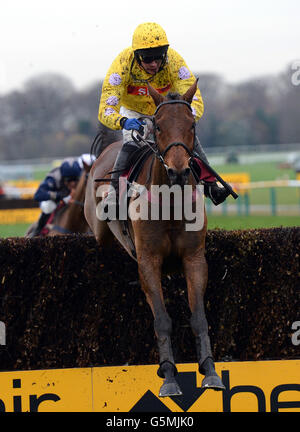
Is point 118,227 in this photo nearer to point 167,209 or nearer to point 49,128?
point 167,209

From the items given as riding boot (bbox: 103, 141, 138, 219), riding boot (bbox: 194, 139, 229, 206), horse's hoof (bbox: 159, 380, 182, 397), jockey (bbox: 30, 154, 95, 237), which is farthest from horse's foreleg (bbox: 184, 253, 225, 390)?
jockey (bbox: 30, 154, 95, 237)

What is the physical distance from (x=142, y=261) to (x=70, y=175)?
4.86m

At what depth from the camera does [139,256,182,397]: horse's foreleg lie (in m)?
4.25

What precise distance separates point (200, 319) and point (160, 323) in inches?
9.5

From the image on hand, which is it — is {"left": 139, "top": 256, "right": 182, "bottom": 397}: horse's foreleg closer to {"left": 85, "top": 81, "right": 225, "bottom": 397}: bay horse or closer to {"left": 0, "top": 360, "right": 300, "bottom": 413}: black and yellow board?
{"left": 85, "top": 81, "right": 225, "bottom": 397}: bay horse

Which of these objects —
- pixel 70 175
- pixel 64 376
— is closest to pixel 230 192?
pixel 64 376

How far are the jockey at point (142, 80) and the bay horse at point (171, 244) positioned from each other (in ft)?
1.17

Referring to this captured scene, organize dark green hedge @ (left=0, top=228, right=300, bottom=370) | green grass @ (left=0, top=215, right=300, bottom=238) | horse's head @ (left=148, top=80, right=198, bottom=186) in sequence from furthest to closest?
green grass @ (left=0, top=215, right=300, bottom=238), dark green hedge @ (left=0, top=228, right=300, bottom=370), horse's head @ (left=148, top=80, right=198, bottom=186)

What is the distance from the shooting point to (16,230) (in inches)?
747

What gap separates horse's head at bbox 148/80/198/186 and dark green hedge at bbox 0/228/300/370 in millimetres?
1257

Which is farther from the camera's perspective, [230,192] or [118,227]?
[118,227]

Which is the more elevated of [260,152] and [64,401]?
[260,152]

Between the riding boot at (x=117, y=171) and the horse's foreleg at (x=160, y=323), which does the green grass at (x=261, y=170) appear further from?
the horse's foreleg at (x=160, y=323)

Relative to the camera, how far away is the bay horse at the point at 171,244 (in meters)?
4.21
